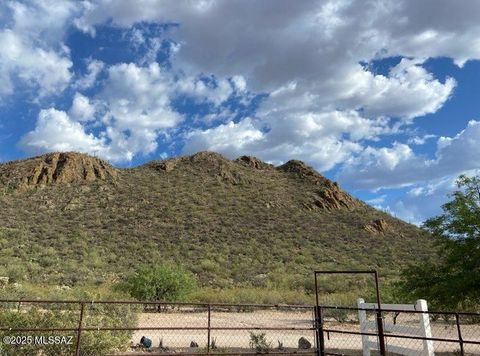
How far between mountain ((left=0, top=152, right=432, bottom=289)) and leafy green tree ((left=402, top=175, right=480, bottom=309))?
16489mm

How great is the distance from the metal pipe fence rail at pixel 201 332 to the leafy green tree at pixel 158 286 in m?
1.18

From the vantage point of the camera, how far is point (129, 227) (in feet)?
172

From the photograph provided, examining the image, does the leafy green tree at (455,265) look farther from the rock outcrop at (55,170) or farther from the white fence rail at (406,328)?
the rock outcrop at (55,170)

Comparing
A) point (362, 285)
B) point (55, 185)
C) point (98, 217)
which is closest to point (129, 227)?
point (98, 217)

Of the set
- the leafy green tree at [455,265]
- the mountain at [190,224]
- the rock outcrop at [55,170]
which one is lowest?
the leafy green tree at [455,265]

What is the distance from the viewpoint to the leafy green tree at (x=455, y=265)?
44.9 ft

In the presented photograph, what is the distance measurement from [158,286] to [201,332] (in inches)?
327

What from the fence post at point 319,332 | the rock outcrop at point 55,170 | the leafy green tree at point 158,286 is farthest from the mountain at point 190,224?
the fence post at point 319,332

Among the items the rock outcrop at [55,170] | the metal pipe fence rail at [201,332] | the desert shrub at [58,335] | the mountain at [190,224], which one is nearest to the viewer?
the metal pipe fence rail at [201,332]

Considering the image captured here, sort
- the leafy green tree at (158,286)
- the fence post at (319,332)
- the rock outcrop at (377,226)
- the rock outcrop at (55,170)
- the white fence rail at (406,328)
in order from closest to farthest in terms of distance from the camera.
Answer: the white fence rail at (406,328), the fence post at (319,332), the leafy green tree at (158,286), the rock outcrop at (377,226), the rock outcrop at (55,170)

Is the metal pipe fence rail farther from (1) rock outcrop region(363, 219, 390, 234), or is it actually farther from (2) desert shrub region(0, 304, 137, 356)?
(1) rock outcrop region(363, 219, 390, 234)

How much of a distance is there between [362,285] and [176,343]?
77.3ft

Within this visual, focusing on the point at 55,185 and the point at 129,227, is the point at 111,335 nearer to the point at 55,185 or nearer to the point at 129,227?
the point at 129,227

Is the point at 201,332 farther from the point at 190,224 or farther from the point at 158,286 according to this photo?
the point at 190,224
